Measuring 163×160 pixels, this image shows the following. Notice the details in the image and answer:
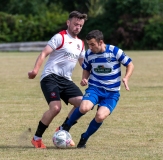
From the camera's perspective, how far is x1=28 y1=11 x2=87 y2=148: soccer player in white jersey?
25.0ft

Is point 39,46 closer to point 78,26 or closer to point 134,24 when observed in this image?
point 134,24

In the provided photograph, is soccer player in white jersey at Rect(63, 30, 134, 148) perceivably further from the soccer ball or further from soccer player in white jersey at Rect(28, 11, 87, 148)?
soccer player in white jersey at Rect(28, 11, 87, 148)

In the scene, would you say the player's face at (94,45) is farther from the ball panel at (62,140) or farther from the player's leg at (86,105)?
the ball panel at (62,140)

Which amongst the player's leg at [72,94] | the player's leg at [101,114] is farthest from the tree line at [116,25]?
the player's leg at [101,114]

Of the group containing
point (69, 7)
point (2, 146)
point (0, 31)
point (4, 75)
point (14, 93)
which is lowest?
point (69, 7)

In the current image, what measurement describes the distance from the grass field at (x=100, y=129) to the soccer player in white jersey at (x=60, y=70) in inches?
17.8

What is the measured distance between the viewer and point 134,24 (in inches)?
1892

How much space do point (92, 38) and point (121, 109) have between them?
440cm

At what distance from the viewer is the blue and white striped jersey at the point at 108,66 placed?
24.6 feet

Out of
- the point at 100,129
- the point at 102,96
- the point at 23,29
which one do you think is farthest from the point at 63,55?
the point at 23,29

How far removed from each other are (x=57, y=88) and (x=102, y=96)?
0.66 metres

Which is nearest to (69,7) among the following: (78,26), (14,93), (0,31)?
(0,31)

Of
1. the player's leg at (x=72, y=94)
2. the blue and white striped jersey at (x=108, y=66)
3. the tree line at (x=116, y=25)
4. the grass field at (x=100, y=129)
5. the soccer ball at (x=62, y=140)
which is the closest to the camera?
the grass field at (x=100, y=129)

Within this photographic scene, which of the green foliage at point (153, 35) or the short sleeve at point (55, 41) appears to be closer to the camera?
the short sleeve at point (55, 41)
